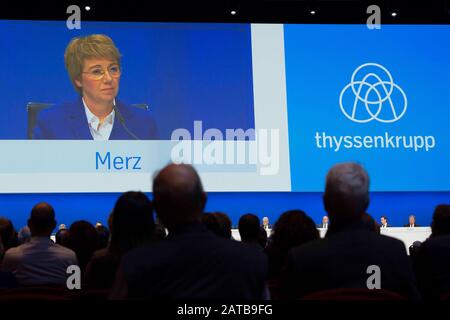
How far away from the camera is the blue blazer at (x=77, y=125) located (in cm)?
1027

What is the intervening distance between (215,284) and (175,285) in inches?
4.5

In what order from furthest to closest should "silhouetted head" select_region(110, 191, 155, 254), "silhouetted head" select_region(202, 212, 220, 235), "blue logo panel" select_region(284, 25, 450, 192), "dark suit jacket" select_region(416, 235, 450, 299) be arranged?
"blue logo panel" select_region(284, 25, 450, 192), "silhouetted head" select_region(202, 212, 220, 235), "dark suit jacket" select_region(416, 235, 450, 299), "silhouetted head" select_region(110, 191, 155, 254)

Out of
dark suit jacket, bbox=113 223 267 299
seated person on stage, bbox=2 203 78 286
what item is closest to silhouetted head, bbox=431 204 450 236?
dark suit jacket, bbox=113 223 267 299

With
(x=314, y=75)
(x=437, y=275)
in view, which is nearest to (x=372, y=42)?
(x=314, y=75)

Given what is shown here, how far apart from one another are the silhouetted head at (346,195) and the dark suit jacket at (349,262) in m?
0.04

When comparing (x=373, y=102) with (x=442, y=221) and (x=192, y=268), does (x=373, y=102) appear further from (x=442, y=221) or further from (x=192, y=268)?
(x=192, y=268)

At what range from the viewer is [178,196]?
1.83 meters

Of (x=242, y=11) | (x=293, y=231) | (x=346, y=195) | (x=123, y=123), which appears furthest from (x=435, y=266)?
(x=242, y=11)

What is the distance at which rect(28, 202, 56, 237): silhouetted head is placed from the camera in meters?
3.28

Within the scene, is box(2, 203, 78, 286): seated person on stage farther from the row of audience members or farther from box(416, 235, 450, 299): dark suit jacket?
box(416, 235, 450, 299): dark suit jacket

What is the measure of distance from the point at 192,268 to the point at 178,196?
220 mm

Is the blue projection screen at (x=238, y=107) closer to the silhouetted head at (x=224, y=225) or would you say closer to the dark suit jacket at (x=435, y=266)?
the silhouetted head at (x=224, y=225)

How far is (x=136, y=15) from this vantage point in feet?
35.6

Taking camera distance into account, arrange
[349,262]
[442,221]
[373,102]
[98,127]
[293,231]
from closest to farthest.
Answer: [349,262], [293,231], [442,221], [98,127], [373,102]
